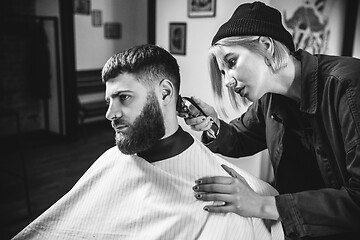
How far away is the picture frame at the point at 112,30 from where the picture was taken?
19.6 ft

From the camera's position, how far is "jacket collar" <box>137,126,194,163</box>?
1142 millimetres

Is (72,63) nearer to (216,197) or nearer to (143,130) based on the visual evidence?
(143,130)

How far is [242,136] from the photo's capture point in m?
1.45

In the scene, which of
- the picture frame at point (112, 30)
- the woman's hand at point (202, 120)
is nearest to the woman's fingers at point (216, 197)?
the woman's hand at point (202, 120)

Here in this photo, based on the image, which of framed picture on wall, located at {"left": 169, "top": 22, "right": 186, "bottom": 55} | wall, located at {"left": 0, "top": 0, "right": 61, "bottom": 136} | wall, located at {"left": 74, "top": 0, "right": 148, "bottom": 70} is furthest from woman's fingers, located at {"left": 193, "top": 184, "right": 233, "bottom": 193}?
wall, located at {"left": 74, "top": 0, "right": 148, "bottom": 70}

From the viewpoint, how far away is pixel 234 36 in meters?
1.03

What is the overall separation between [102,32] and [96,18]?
9.7 inches

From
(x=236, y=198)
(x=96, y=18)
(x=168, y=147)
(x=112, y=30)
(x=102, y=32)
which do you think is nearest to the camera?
(x=236, y=198)

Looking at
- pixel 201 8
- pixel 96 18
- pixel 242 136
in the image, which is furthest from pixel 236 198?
pixel 96 18

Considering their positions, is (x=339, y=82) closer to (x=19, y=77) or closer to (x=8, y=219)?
(x=8, y=219)

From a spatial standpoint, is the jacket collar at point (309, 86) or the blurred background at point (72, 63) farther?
the blurred background at point (72, 63)

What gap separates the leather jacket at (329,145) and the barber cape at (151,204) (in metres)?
0.12

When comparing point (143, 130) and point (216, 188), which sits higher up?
point (143, 130)

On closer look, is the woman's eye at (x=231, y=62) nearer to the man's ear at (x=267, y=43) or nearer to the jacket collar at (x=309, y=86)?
the man's ear at (x=267, y=43)
